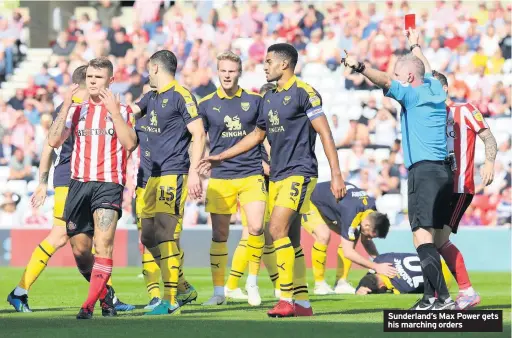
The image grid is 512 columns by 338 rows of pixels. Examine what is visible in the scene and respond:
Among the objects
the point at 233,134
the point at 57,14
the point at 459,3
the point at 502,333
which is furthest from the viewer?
the point at 57,14

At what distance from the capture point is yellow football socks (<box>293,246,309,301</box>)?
10547mm

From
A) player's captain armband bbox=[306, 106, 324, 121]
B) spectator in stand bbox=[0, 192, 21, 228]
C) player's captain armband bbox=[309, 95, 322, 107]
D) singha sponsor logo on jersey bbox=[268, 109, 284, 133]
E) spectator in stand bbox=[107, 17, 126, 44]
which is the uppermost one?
spectator in stand bbox=[107, 17, 126, 44]

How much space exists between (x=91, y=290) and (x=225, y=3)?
18.8 m

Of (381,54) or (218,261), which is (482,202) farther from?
(218,261)

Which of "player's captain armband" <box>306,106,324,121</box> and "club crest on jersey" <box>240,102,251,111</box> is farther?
"club crest on jersey" <box>240,102,251,111</box>

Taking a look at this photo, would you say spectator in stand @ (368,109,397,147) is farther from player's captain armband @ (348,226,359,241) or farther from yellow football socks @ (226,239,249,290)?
yellow football socks @ (226,239,249,290)

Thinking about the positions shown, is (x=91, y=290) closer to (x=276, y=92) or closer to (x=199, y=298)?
(x=276, y=92)

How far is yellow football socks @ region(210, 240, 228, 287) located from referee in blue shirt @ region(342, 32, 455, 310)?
272 cm

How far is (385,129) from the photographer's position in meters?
23.4

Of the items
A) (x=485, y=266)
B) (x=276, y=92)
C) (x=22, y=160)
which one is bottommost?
(x=485, y=266)

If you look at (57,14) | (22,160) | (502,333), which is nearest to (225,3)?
(57,14)

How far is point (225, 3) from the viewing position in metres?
28.2

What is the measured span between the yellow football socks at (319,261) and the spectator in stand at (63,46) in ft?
48.2

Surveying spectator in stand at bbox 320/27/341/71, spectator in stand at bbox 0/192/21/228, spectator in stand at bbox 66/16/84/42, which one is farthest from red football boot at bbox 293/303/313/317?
spectator in stand at bbox 66/16/84/42
